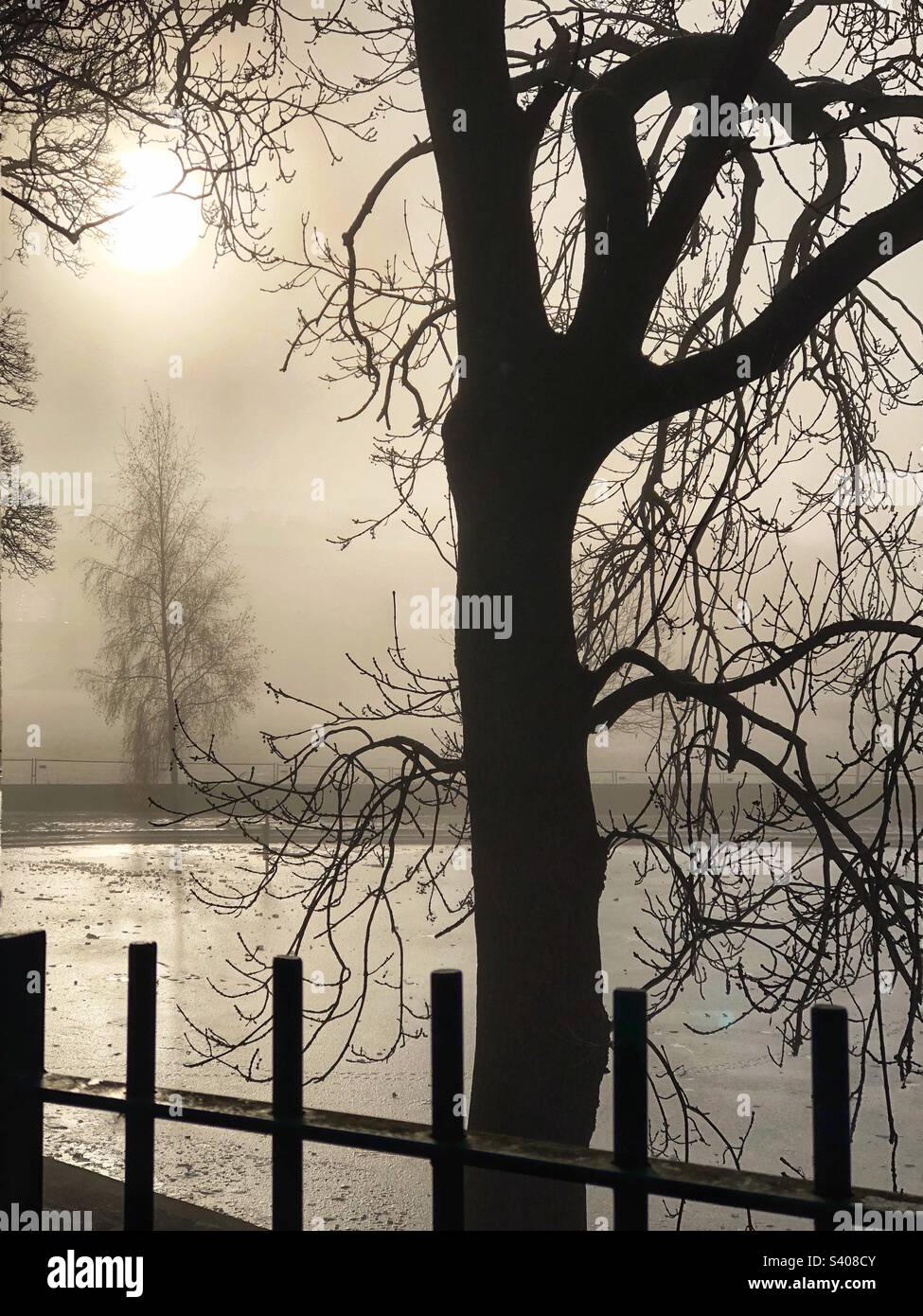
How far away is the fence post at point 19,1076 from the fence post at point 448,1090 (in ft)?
2.75

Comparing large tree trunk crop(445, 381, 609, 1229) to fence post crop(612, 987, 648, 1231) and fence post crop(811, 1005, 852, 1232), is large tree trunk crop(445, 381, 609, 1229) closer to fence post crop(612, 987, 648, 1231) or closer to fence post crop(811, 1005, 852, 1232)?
fence post crop(612, 987, 648, 1231)

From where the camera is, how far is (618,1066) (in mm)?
1940

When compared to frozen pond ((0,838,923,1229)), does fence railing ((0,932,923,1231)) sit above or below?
above

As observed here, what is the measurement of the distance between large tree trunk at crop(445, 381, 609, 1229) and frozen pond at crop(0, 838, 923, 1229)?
137cm

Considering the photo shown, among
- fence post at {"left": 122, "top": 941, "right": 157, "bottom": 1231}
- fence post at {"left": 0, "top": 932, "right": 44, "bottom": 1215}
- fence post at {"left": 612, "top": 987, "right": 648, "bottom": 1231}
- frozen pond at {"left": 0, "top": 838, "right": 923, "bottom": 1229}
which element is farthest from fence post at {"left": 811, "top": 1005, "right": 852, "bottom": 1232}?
frozen pond at {"left": 0, "top": 838, "right": 923, "bottom": 1229}

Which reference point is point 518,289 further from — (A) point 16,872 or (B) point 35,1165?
(A) point 16,872

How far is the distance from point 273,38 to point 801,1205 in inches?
232

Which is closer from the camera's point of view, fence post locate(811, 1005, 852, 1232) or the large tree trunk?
fence post locate(811, 1005, 852, 1232)

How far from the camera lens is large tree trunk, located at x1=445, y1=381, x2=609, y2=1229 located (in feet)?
12.9

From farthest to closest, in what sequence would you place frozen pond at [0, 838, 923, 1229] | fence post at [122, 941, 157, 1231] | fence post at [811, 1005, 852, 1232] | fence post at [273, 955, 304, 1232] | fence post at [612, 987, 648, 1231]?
frozen pond at [0, 838, 923, 1229]
fence post at [122, 941, 157, 1231]
fence post at [273, 955, 304, 1232]
fence post at [612, 987, 648, 1231]
fence post at [811, 1005, 852, 1232]

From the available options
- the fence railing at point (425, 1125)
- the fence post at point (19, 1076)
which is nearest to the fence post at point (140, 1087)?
the fence railing at point (425, 1125)
